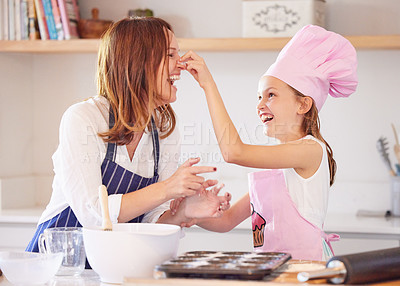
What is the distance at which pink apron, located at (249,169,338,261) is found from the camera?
1697mm

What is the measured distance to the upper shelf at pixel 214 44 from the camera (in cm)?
268

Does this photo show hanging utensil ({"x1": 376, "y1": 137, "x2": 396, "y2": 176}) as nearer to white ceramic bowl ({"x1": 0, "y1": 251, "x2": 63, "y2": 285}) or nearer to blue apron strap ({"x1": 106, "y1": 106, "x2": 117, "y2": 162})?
blue apron strap ({"x1": 106, "y1": 106, "x2": 117, "y2": 162})

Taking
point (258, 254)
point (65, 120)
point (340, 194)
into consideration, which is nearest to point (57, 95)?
point (340, 194)

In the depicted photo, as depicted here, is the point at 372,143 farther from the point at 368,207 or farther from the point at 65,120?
the point at 65,120

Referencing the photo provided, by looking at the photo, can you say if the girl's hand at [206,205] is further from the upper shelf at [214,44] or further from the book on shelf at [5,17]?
the book on shelf at [5,17]

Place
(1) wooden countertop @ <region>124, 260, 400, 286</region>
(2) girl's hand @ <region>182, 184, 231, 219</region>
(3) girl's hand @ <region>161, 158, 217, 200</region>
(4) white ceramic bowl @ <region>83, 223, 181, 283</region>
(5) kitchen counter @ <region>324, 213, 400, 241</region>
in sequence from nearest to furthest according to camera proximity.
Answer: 1. (1) wooden countertop @ <region>124, 260, 400, 286</region>
2. (4) white ceramic bowl @ <region>83, 223, 181, 283</region>
3. (3) girl's hand @ <region>161, 158, 217, 200</region>
4. (2) girl's hand @ <region>182, 184, 231, 219</region>
5. (5) kitchen counter @ <region>324, 213, 400, 241</region>

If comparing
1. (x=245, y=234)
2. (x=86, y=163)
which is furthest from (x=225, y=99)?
(x=86, y=163)

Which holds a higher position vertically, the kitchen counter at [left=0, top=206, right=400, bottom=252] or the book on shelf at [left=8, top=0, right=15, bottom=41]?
the book on shelf at [left=8, top=0, right=15, bottom=41]

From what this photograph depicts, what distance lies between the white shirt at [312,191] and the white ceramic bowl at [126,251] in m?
0.54

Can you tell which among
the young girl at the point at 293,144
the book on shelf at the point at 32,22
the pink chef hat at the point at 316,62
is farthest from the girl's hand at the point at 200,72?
the book on shelf at the point at 32,22

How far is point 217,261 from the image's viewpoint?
1200mm

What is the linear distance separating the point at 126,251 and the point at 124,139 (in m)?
0.54

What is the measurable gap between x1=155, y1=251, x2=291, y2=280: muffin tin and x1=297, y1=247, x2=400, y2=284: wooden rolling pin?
8 centimetres

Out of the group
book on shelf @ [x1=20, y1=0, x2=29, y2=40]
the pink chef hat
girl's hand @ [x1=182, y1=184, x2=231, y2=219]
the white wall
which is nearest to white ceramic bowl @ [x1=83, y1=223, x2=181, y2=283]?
girl's hand @ [x1=182, y1=184, x2=231, y2=219]
